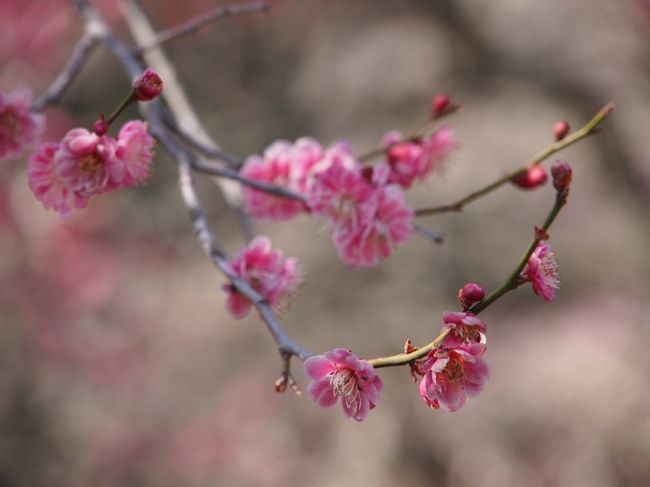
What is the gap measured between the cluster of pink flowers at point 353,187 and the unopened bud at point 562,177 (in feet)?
1.14

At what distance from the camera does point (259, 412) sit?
3719 mm

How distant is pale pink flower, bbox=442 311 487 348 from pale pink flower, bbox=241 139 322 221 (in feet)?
2.00

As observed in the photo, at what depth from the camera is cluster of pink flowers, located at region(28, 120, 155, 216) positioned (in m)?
0.97

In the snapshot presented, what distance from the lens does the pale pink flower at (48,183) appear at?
3.35ft

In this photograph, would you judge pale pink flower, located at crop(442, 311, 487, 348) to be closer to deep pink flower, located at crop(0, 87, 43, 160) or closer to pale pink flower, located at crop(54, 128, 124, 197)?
pale pink flower, located at crop(54, 128, 124, 197)

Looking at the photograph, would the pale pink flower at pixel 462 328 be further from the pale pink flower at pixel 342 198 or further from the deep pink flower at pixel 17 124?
the deep pink flower at pixel 17 124

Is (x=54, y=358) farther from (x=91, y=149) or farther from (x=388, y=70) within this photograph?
(x=91, y=149)

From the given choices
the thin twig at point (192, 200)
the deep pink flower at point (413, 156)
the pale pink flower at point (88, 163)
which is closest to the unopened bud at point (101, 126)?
the pale pink flower at point (88, 163)

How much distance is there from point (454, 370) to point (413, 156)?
0.58m

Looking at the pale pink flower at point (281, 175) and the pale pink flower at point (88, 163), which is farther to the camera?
the pale pink flower at point (281, 175)

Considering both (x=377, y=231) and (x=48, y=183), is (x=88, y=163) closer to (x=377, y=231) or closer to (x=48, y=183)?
(x=48, y=183)

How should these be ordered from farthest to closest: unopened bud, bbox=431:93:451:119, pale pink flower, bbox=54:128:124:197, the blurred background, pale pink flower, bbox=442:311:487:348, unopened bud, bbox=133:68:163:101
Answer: the blurred background → unopened bud, bbox=431:93:451:119 → pale pink flower, bbox=54:128:124:197 → unopened bud, bbox=133:68:163:101 → pale pink flower, bbox=442:311:487:348

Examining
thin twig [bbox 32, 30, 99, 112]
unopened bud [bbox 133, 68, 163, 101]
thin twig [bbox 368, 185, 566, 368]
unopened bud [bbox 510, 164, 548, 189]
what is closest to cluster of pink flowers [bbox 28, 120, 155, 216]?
unopened bud [bbox 133, 68, 163, 101]

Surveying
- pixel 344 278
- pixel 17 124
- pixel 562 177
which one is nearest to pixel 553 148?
pixel 562 177
